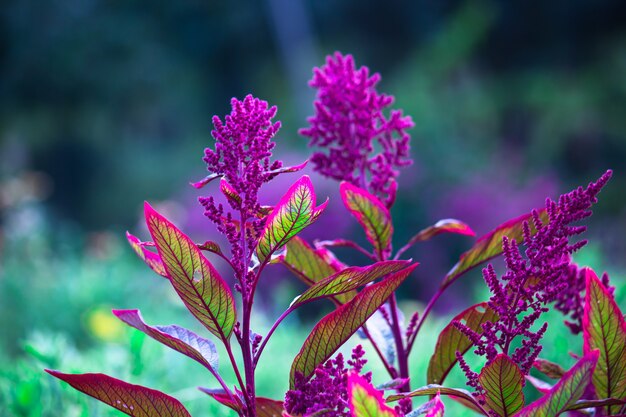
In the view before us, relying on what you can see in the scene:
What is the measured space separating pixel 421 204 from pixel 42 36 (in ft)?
34.0

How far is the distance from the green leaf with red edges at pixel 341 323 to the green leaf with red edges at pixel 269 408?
68mm

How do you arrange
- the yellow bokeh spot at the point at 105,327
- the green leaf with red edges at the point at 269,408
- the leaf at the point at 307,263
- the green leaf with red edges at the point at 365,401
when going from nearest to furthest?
the green leaf with red edges at the point at 365,401 → the green leaf with red edges at the point at 269,408 → the leaf at the point at 307,263 → the yellow bokeh spot at the point at 105,327

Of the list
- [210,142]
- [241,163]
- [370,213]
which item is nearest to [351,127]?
[370,213]

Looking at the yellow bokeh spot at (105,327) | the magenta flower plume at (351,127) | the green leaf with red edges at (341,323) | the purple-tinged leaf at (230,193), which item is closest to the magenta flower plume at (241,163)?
the purple-tinged leaf at (230,193)

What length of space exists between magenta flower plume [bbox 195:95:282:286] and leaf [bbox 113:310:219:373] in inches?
3.9

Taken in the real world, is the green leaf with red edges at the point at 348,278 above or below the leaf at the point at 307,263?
below

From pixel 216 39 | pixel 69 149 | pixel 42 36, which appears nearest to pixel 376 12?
pixel 216 39

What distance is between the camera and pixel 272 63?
14969mm

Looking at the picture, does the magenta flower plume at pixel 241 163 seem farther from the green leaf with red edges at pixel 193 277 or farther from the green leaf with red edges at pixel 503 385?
the green leaf with red edges at pixel 503 385

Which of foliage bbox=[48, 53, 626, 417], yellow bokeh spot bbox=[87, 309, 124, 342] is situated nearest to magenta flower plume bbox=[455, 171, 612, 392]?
foliage bbox=[48, 53, 626, 417]

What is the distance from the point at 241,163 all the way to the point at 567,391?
0.39m

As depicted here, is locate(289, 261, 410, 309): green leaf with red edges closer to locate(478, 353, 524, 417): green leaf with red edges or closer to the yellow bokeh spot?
locate(478, 353, 524, 417): green leaf with red edges

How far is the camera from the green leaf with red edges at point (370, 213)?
788 mm

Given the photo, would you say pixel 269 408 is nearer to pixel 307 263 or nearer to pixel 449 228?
pixel 307 263
